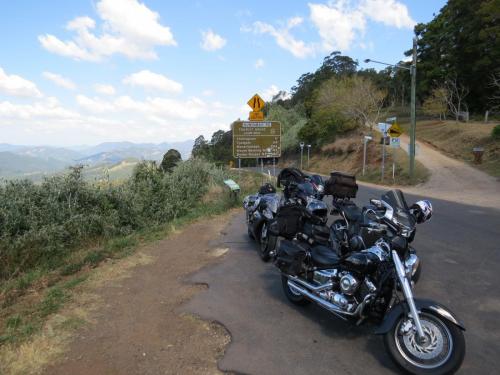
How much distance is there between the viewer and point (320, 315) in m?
4.43

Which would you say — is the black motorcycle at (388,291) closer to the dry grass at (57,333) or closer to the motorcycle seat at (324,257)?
the motorcycle seat at (324,257)

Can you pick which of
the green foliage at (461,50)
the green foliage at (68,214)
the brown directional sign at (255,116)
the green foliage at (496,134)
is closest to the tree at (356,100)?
the green foliage at (461,50)

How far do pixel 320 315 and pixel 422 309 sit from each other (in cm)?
145

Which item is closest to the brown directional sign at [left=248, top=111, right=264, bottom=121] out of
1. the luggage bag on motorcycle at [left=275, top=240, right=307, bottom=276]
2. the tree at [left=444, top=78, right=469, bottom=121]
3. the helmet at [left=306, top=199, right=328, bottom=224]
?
the helmet at [left=306, top=199, right=328, bottom=224]

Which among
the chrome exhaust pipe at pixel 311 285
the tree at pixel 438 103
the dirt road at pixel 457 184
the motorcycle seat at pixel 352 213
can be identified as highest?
the tree at pixel 438 103

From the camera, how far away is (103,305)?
4.88 metres

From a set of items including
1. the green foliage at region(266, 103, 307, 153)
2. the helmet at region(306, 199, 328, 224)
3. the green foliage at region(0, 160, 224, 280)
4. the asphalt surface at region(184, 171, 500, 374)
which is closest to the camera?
the asphalt surface at region(184, 171, 500, 374)

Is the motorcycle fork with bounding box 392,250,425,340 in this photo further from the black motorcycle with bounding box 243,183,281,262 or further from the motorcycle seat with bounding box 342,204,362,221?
the black motorcycle with bounding box 243,183,281,262

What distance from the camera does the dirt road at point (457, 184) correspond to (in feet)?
48.4

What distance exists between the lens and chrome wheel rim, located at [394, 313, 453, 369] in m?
3.11

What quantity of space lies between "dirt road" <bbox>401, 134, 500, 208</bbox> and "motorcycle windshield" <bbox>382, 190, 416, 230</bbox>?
10.5 meters

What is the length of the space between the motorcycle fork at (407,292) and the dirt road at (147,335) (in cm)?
172

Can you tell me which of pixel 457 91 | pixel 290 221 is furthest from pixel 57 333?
pixel 457 91

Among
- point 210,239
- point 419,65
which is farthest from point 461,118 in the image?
point 210,239
